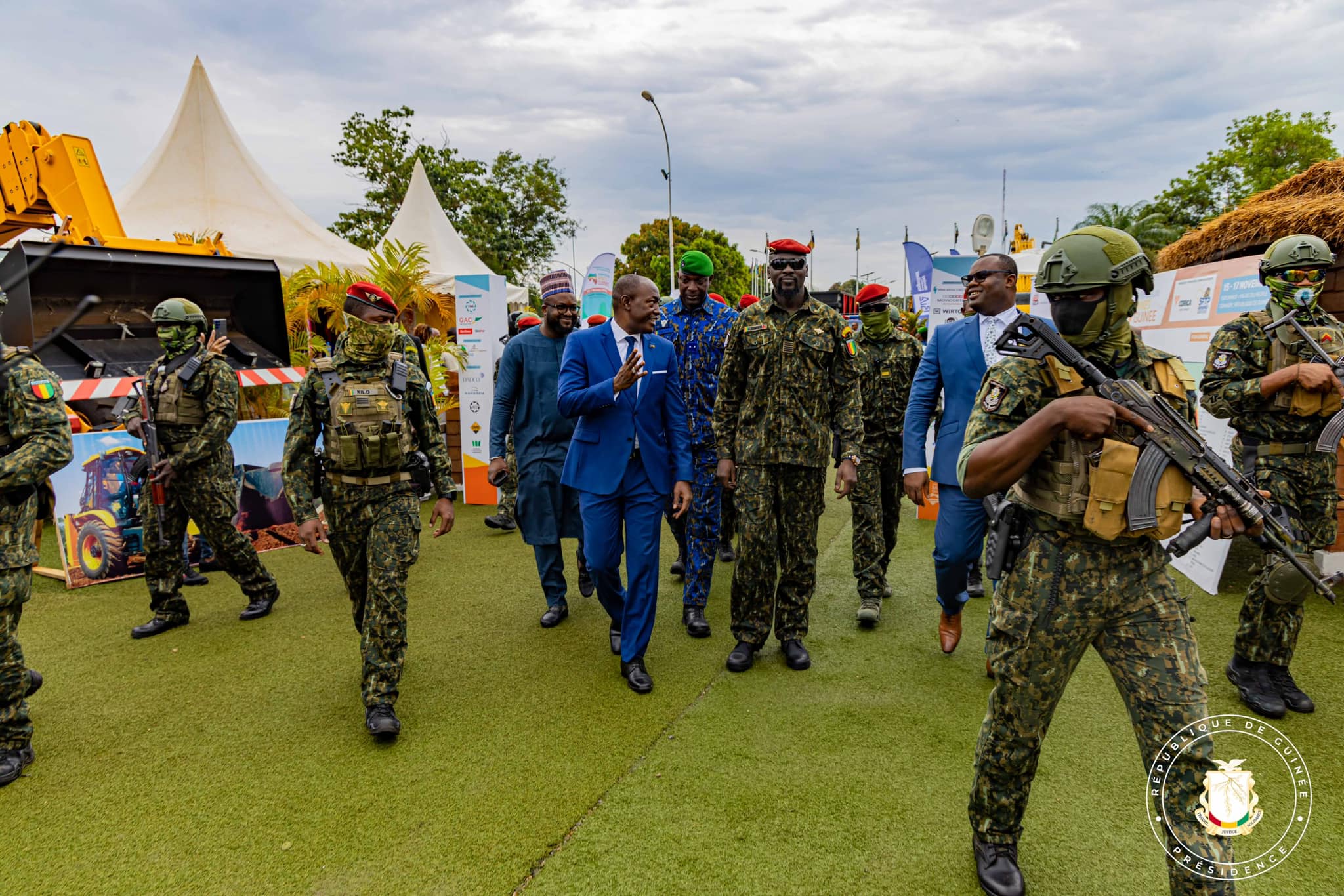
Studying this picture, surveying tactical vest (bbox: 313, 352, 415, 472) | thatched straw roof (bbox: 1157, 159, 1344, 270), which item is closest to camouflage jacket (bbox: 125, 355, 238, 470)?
tactical vest (bbox: 313, 352, 415, 472)

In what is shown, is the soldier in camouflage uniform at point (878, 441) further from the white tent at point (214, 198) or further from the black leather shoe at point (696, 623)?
the white tent at point (214, 198)

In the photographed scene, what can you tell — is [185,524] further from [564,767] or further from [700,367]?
[700,367]

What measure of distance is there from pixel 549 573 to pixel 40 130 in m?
7.20

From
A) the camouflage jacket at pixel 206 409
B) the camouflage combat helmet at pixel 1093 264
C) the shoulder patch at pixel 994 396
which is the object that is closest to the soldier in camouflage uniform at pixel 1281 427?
the camouflage combat helmet at pixel 1093 264

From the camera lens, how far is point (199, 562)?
5.68 m

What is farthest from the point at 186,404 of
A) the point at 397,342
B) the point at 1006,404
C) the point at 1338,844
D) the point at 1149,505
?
the point at 1338,844

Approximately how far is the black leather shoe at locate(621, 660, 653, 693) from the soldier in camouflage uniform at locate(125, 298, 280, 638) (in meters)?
2.79

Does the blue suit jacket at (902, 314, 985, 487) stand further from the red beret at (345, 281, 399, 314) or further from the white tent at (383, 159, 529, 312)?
the white tent at (383, 159, 529, 312)

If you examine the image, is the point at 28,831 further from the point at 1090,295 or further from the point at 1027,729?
the point at 1090,295

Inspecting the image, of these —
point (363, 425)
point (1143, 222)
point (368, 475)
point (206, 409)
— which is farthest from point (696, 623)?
point (1143, 222)

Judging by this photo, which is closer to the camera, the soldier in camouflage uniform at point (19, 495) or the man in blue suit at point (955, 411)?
the soldier in camouflage uniform at point (19, 495)

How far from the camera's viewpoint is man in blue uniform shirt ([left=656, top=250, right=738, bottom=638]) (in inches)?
185

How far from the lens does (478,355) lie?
7.84 meters

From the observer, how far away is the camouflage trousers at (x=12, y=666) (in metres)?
2.88
